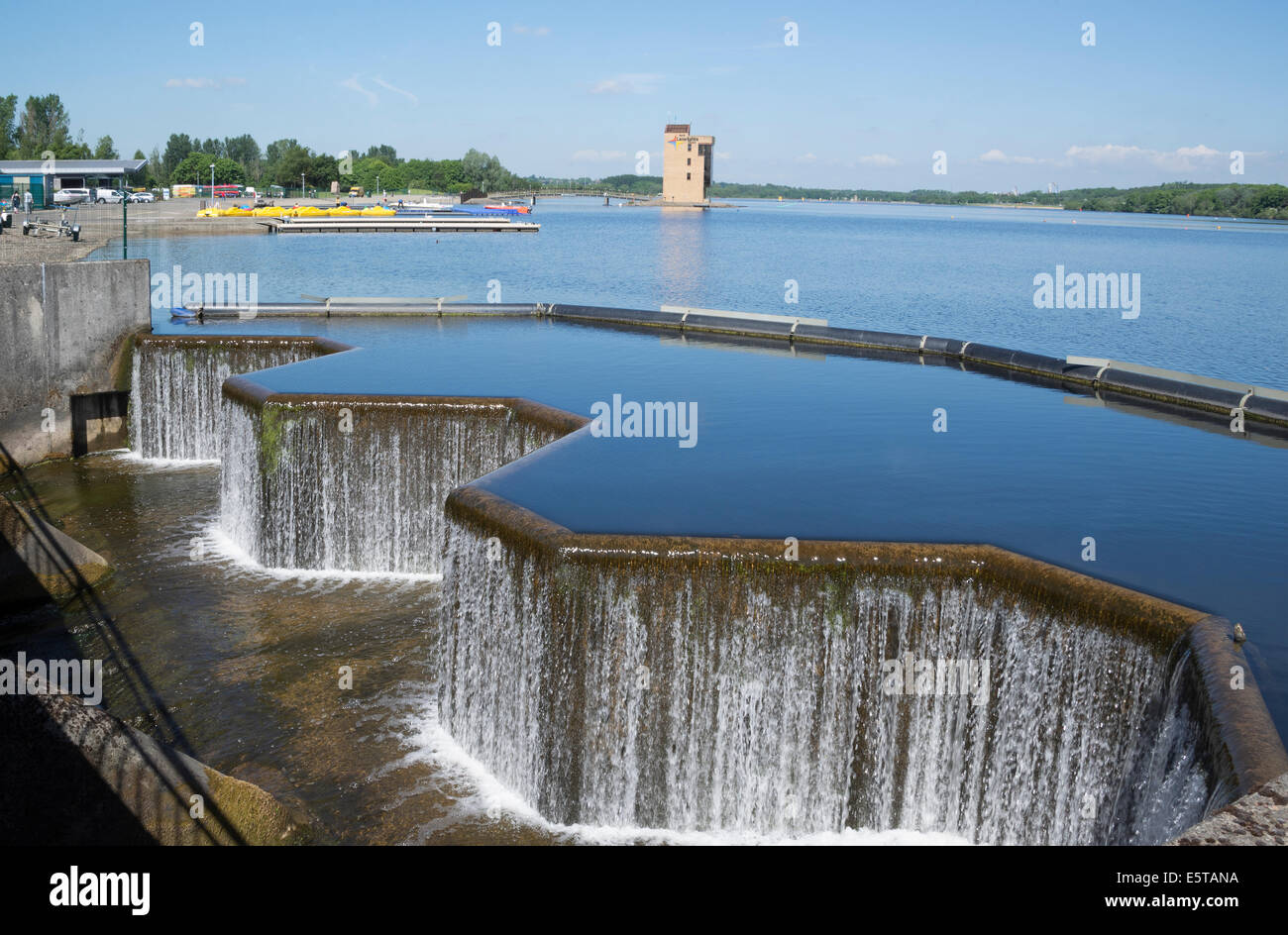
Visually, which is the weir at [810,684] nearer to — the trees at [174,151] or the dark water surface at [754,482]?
the dark water surface at [754,482]

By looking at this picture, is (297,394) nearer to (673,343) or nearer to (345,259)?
(673,343)

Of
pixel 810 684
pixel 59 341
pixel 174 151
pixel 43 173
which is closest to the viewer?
pixel 810 684

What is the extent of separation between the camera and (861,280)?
163 feet

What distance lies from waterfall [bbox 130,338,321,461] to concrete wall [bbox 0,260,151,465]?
52 centimetres

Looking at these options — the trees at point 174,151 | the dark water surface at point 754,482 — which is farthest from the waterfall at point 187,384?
the trees at point 174,151

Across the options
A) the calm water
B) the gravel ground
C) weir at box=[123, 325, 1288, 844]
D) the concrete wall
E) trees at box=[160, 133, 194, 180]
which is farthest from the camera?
trees at box=[160, 133, 194, 180]

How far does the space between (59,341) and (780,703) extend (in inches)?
594

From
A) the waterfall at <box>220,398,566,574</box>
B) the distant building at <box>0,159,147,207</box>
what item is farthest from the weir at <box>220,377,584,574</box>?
the distant building at <box>0,159,147,207</box>

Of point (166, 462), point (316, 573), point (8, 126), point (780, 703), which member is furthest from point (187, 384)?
point (8, 126)

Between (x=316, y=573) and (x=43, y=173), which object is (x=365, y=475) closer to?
(x=316, y=573)

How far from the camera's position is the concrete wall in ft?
57.2

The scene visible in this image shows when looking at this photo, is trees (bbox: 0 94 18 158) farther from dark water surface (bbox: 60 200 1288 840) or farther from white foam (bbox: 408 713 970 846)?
white foam (bbox: 408 713 970 846)
